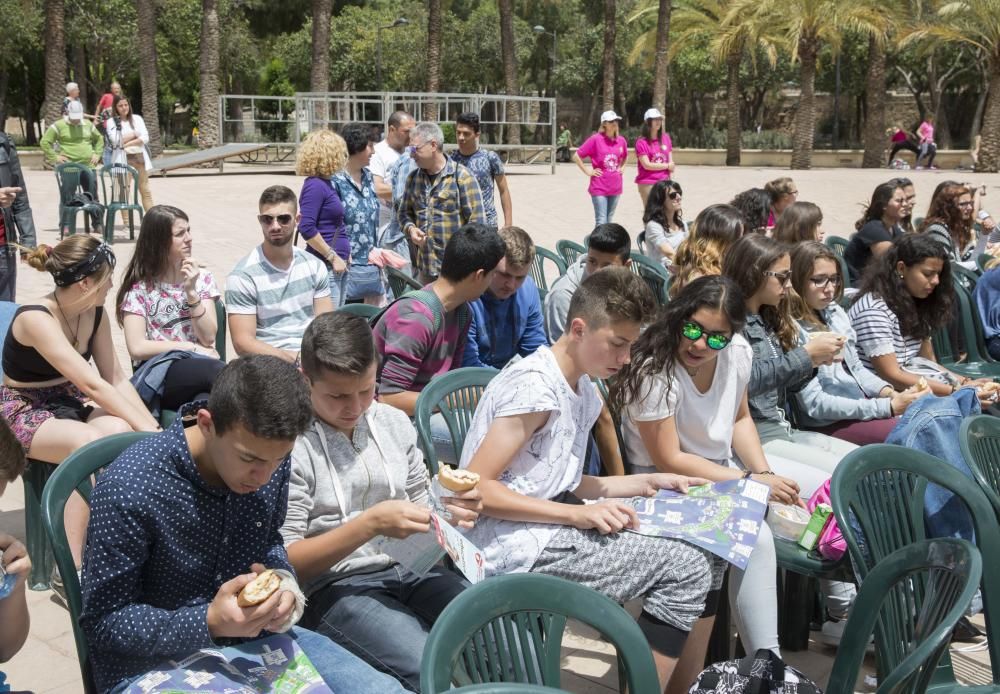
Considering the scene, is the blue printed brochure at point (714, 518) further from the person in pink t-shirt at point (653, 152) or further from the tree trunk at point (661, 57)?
the tree trunk at point (661, 57)

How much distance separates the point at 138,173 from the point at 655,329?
1242 centimetres

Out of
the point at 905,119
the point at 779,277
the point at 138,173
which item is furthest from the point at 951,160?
the point at 779,277

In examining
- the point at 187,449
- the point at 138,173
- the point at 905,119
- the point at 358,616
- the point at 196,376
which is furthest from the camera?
the point at 905,119

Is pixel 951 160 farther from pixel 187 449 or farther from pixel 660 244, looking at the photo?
pixel 187 449

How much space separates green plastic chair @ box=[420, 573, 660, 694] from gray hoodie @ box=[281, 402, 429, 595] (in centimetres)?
77

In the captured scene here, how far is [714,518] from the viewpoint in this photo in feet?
10.2

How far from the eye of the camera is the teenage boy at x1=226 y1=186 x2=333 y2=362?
5141 millimetres

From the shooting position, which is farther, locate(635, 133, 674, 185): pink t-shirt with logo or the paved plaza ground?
locate(635, 133, 674, 185): pink t-shirt with logo

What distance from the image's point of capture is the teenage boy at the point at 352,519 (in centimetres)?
269

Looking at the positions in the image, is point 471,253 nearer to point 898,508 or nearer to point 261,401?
point 898,508

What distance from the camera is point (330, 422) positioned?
2910 millimetres

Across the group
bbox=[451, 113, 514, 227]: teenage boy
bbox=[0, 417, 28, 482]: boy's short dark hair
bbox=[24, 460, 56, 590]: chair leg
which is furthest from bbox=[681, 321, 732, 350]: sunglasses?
bbox=[451, 113, 514, 227]: teenage boy

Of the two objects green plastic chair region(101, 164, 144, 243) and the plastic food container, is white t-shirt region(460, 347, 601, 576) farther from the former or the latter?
green plastic chair region(101, 164, 144, 243)

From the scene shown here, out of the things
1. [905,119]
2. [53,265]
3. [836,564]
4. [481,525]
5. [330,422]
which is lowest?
[836,564]
